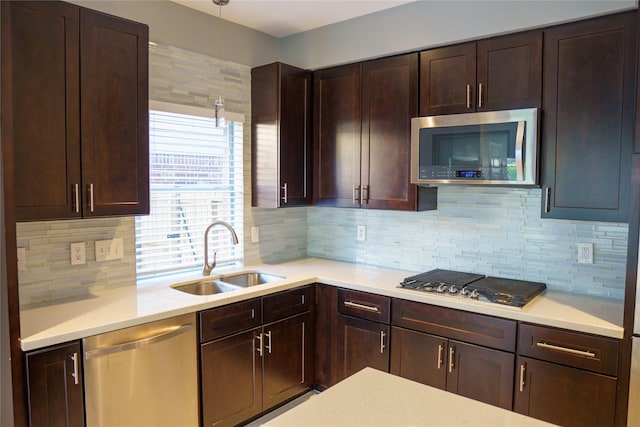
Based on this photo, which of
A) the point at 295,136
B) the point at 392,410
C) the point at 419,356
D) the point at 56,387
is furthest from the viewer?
the point at 295,136

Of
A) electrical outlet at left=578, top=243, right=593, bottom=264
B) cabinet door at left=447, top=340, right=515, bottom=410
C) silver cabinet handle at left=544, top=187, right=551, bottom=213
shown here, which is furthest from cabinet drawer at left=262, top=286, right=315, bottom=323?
electrical outlet at left=578, top=243, right=593, bottom=264

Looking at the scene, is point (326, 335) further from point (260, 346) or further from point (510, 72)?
point (510, 72)

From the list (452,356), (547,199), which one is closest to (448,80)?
(547,199)

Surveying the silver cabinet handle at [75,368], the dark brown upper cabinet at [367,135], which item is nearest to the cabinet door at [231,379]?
the silver cabinet handle at [75,368]

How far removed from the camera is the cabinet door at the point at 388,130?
2906 mm

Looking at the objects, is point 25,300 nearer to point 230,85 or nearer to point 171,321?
point 171,321

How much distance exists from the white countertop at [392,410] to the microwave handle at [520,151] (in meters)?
1.48

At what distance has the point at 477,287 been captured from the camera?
2.60m

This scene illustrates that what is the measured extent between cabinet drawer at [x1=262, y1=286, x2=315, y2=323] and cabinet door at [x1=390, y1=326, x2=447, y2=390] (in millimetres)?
606

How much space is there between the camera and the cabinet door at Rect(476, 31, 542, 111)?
2.42 metres

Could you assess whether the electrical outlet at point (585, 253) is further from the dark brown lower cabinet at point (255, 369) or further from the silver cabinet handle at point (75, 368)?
the silver cabinet handle at point (75, 368)

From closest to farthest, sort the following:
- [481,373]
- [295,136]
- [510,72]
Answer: [481,373], [510,72], [295,136]

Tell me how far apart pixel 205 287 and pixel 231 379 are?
25.2 inches

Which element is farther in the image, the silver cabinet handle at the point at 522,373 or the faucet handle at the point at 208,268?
the faucet handle at the point at 208,268
